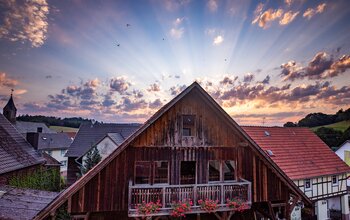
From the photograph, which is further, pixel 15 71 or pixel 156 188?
pixel 15 71

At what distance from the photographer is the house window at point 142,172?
12488mm

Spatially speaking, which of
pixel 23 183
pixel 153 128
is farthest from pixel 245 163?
A: pixel 23 183

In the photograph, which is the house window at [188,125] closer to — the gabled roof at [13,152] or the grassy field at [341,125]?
the gabled roof at [13,152]

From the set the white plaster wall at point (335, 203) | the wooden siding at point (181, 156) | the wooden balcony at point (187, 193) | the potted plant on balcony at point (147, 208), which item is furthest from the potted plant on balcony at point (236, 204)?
the white plaster wall at point (335, 203)

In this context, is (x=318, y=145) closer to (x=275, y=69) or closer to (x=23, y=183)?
(x=275, y=69)

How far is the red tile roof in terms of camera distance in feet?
76.0

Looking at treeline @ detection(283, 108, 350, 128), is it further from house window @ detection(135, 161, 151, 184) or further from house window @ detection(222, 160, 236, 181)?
house window @ detection(135, 161, 151, 184)

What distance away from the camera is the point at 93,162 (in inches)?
1059

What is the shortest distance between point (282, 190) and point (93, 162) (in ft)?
63.8

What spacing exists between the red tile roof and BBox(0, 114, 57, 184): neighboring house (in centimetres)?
1917

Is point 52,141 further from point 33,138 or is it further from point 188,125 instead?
point 188,125

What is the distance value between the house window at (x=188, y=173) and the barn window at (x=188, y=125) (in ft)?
6.25

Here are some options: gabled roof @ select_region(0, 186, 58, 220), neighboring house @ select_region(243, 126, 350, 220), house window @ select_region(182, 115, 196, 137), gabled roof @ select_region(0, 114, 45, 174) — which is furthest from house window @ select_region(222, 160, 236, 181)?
gabled roof @ select_region(0, 114, 45, 174)

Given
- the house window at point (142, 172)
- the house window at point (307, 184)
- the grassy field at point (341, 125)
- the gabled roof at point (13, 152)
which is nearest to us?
the house window at point (142, 172)
